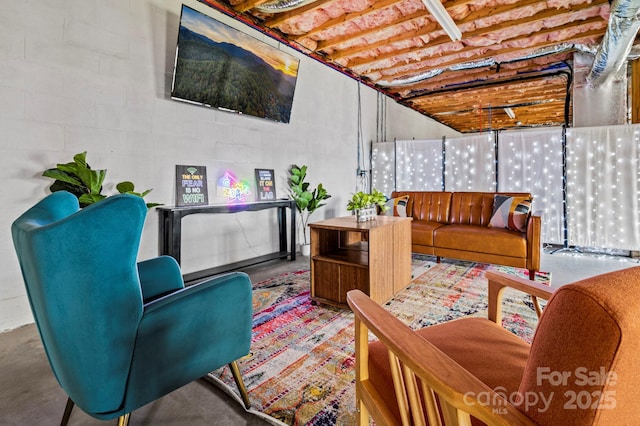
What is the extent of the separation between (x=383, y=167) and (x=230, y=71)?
3748mm

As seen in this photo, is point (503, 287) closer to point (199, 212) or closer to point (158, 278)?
point (158, 278)

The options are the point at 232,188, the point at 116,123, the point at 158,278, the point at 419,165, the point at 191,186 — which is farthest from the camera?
the point at 419,165

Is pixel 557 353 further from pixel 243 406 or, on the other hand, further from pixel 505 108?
pixel 505 108

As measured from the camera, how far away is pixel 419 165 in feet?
20.4

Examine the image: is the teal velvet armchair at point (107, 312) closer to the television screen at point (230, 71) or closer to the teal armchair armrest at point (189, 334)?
the teal armchair armrest at point (189, 334)

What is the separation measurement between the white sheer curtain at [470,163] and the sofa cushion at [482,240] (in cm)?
190

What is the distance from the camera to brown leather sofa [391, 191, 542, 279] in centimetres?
344

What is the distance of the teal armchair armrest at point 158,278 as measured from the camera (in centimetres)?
170

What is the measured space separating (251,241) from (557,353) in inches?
157

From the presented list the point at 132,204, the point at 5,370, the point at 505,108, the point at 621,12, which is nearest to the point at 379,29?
the point at 621,12

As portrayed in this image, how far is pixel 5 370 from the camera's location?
6.20 ft

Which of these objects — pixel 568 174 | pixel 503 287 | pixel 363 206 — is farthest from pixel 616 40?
pixel 503 287

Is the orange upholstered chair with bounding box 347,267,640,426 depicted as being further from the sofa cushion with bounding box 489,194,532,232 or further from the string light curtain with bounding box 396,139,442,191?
the string light curtain with bounding box 396,139,442,191

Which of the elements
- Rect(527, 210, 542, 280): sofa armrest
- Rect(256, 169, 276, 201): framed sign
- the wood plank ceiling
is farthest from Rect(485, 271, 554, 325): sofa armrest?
the wood plank ceiling
